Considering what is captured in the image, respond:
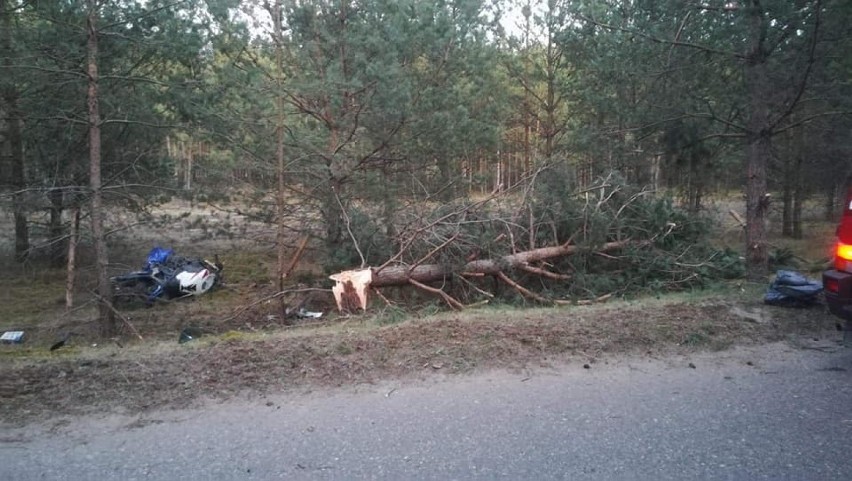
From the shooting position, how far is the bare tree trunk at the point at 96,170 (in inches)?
337

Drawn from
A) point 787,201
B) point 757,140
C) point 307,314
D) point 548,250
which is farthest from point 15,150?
point 787,201

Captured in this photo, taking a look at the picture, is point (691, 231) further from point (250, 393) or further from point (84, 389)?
point (84, 389)

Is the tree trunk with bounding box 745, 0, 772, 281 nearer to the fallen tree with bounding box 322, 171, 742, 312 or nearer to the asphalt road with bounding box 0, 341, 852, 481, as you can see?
the fallen tree with bounding box 322, 171, 742, 312

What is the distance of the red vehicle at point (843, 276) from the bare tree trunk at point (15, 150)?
38.7 feet

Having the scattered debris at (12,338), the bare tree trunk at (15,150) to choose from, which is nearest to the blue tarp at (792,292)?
the scattered debris at (12,338)

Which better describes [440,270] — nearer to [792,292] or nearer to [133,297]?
[792,292]

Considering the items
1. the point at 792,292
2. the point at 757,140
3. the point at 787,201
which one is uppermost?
the point at 757,140

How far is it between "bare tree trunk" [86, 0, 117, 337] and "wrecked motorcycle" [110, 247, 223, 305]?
229 centimetres

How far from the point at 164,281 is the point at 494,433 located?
1075 centimetres

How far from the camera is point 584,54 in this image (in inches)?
607

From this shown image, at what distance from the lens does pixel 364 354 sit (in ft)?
16.9

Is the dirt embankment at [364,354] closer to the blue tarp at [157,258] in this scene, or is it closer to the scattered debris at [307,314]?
the scattered debris at [307,314]

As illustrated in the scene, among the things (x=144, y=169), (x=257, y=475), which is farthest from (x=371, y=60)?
(x=257, y=475)

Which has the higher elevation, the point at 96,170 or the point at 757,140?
the point at 757,140
